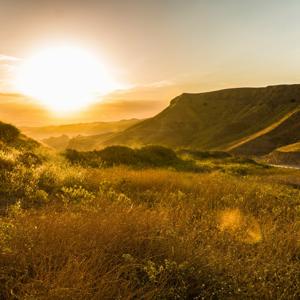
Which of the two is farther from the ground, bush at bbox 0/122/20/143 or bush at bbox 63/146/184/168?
bush at bbox 0/122/20/143

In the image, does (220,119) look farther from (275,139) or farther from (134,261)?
(134,261)

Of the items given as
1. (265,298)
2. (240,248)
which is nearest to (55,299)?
(265,298)

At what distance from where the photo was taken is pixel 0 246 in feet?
14.7

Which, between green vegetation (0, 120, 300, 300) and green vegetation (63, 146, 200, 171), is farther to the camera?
green vegetation (63, 146, 200, 171)

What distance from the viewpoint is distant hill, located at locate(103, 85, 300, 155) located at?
349 ft

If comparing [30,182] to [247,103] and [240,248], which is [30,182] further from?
[247,103]

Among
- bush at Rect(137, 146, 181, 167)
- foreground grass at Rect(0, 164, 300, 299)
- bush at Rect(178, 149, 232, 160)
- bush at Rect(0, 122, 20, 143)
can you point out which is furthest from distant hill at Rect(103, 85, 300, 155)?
foreground grass at Rect(0, 164, 300, 299)

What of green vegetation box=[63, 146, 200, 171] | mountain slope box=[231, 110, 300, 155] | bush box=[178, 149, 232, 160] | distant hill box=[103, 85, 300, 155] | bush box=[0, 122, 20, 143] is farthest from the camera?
distant hill box=[103, 85, 300, 155]

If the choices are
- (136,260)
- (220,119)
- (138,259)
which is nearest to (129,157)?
(138,259)

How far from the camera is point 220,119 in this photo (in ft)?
443

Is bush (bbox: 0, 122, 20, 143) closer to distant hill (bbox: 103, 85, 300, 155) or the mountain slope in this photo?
the mountain slope

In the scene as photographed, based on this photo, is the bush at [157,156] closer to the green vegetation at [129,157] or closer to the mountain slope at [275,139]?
the green vegetation at [129,157]

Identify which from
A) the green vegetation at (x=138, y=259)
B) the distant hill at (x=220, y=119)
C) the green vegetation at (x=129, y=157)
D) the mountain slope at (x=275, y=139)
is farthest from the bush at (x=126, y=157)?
the distant hill at (x=220, y=119)

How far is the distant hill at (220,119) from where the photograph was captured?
106 metres
